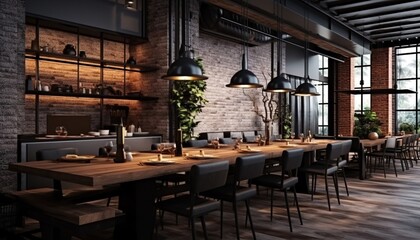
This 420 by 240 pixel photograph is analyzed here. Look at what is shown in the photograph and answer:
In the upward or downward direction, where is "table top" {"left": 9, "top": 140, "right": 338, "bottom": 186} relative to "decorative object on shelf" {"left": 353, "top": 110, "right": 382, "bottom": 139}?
downward

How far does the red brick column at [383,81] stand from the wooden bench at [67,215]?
41.2 feet

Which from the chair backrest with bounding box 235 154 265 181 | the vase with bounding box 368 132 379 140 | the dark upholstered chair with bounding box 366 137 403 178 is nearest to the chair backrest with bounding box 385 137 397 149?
the dark upholstered chair with bounding box 366 137 403 178

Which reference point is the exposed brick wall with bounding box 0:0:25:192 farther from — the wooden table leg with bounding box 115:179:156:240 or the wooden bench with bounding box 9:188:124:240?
the wooden table leg with bounding box 115:179:156:240

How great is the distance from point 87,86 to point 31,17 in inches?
70.3

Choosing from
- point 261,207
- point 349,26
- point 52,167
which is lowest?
point 261,207

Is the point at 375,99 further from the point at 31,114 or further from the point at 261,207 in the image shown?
the point at 31,114

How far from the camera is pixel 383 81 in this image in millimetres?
13297

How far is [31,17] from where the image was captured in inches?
231

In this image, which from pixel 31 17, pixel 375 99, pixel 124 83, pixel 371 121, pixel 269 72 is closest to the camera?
pixel 31 17

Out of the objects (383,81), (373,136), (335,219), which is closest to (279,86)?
(335,219)

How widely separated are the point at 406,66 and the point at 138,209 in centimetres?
1324

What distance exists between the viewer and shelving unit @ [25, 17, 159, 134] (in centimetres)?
624

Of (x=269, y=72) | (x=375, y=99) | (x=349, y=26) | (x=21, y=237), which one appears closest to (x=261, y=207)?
(x=21, y=237)

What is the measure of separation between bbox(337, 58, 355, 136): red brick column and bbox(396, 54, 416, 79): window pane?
62.9 inches
